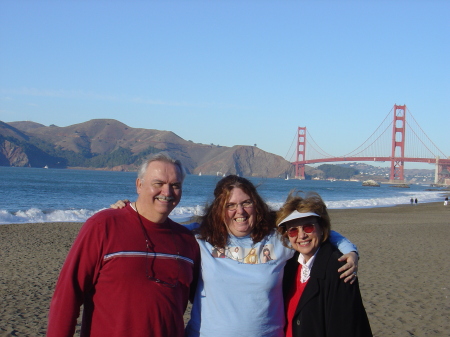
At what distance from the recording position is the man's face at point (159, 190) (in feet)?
5.68

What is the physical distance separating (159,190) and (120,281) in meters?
0.33

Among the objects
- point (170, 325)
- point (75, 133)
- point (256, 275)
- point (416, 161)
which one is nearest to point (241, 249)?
point (256, 275)

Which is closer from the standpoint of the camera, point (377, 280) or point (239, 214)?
point (239, 214)

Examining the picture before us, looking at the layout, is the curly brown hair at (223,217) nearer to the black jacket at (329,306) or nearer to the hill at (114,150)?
the black jacket at (329,306)

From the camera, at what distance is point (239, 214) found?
74.5 inches

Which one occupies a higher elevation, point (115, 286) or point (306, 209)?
point (306, 209)

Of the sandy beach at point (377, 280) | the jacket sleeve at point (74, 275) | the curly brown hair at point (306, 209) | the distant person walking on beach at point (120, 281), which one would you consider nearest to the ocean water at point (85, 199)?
the curly brown hair at point (306, 209)

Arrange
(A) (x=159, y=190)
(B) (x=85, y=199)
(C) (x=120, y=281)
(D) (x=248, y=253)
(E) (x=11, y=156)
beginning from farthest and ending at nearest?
(E) (x=11, y=156) < (B) (x=85, y=199) < (D) (x=248, y=253) < (A) (x=159, y=190) < (C) (x=120, y=281)

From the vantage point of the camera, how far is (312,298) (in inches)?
66.6

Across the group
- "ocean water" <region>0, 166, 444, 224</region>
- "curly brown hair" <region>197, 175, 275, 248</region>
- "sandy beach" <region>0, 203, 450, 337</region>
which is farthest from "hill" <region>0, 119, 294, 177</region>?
"curly brown hair" <region>197, 175, 275, 248</region>

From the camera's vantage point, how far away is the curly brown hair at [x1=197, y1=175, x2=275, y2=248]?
74.2 inches

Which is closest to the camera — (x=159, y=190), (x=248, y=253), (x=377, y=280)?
(x=159, y=190)

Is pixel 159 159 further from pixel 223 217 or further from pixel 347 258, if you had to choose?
pixel 347 258

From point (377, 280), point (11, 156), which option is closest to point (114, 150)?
point (11, 156)
